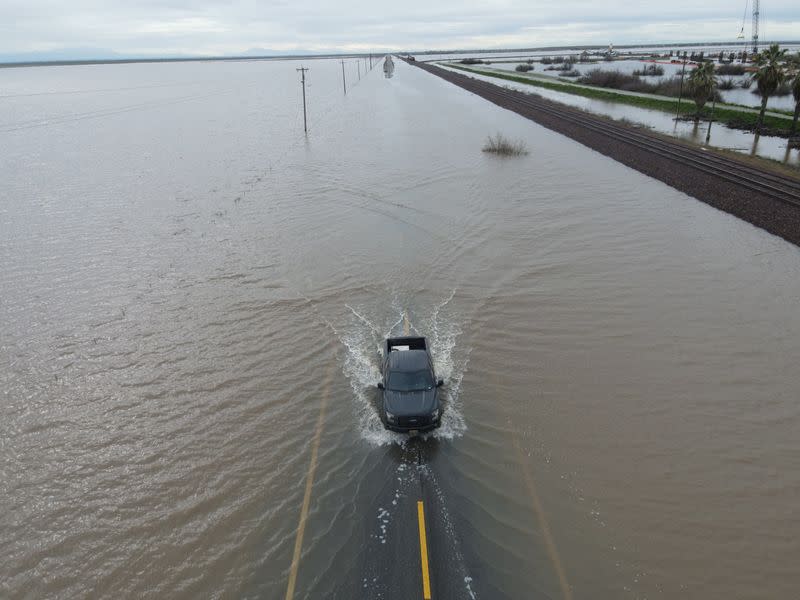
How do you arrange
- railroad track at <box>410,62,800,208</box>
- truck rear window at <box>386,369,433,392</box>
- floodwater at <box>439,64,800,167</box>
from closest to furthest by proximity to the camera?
truck rear window at <box>386,369,433,392</box> → railroad track at <box>410,62,800,208</box> → floodwater at <box>439,64,800,167</box>

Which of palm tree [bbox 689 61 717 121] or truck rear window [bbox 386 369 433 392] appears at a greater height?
palm tree [bbox 689 61 717 121]

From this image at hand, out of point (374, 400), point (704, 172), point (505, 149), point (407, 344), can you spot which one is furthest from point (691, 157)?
point (374, 400)

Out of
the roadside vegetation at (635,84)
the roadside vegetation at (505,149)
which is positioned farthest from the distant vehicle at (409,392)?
the roadside vegetation at (635,84)

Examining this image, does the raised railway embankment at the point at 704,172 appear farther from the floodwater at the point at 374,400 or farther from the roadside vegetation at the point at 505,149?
the roadside vegetation at the point at 505,149

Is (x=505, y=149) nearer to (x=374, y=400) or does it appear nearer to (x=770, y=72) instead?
(x=770, y=72)

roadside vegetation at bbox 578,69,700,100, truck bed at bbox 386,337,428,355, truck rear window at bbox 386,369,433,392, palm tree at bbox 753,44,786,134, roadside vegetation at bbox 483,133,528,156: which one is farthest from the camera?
roadside vegetation at bbox 578,69,700,100

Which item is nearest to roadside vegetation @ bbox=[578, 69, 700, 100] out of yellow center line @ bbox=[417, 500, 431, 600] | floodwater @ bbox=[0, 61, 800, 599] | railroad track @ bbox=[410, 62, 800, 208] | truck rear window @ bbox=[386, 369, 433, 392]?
railroad track @ bbox=[410, 62, 800, 208]

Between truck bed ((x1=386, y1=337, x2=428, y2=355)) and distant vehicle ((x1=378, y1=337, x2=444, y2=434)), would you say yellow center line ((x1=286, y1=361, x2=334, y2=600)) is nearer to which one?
distant vehicle ((x1=378, y1=337, x2=444, y2=434))
